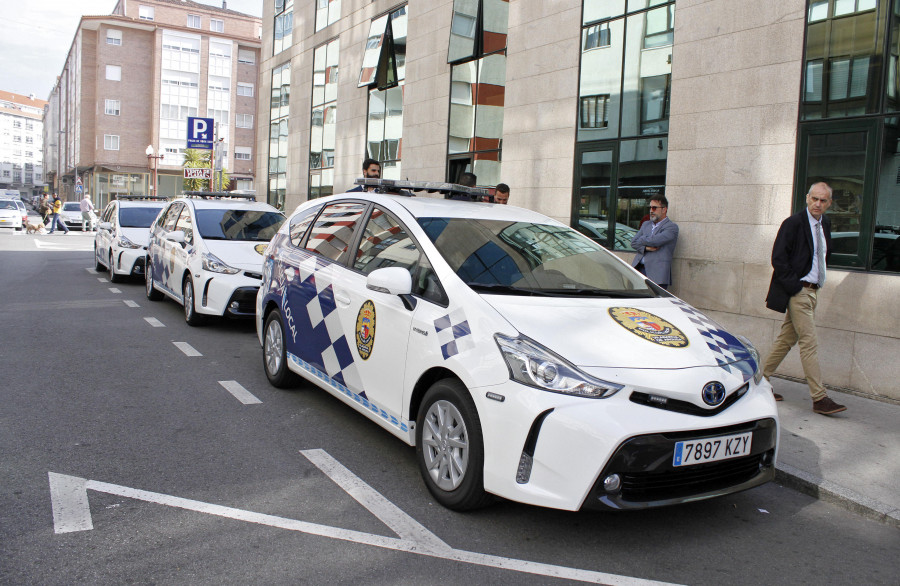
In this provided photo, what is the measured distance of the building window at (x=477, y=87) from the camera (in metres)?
13.1

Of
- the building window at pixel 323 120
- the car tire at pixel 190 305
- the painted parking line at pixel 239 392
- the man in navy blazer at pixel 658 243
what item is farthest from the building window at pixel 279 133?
the painted parking line at pixel 239 392

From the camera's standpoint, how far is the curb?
4125 millimetres

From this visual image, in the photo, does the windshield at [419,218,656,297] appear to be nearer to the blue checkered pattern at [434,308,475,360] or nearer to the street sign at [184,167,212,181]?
the blue checkered pattern at [434,308,475,360]

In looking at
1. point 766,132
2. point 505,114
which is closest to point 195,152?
point 505,114

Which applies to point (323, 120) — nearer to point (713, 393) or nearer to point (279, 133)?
point (279, 133)

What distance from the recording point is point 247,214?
10266 millimetres

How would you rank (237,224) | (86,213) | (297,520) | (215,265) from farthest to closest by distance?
1. (86,213)
2. (237,224)
3. (215,265)
4. (297,520)

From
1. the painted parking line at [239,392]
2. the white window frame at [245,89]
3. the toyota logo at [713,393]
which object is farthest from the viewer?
the white window frame at [245,89]

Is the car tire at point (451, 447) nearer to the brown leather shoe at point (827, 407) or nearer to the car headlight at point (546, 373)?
the car headlight at point (546, 373)

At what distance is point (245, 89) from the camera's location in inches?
2785

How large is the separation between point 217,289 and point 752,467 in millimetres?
6714

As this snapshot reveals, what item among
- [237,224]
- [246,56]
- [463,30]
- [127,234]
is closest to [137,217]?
[127,234]

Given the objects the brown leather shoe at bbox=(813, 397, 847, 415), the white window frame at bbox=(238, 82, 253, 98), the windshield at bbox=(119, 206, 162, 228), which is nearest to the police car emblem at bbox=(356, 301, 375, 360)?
the brown leather shoe at bbox=(813, 397, 847, 415)

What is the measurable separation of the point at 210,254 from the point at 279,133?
16.2m
